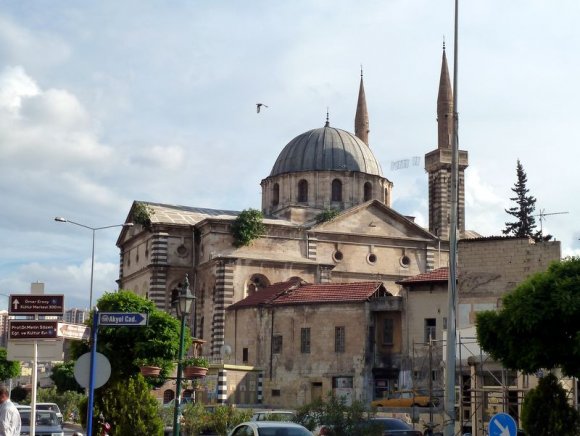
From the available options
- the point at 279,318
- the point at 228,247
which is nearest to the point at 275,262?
the point at 228,247

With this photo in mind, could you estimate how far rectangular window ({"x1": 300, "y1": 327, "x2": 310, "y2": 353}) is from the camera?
4853cm

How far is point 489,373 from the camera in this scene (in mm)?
30500

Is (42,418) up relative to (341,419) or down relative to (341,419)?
down

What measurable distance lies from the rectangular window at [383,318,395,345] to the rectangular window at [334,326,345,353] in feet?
6.78

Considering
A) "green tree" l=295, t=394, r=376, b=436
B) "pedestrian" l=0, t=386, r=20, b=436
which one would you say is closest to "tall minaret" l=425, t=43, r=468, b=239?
"green tree" l=295, t=394, r=376, b=436

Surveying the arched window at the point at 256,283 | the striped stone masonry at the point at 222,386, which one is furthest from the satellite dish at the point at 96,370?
the arched window at the point at 256,283

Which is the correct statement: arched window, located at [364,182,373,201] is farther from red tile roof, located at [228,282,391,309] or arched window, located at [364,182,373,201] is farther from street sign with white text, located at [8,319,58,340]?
street sign with white text, located at [8,319,58,340]

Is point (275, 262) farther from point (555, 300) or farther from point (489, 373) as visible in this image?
point (555, 300)

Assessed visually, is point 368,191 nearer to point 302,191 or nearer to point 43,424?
point 302,191

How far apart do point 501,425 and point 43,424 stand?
1962 cm

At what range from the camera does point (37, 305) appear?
1848 cm

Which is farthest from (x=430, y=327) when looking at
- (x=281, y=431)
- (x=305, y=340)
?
(x=281, y=431)

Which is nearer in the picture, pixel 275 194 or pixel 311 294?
pixel 311 294

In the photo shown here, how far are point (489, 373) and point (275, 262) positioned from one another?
95.0ft
